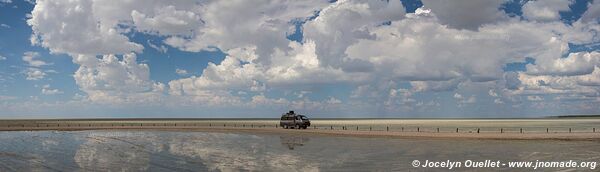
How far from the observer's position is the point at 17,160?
26562 mm

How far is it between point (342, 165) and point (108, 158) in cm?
1437

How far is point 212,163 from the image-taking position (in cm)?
2416

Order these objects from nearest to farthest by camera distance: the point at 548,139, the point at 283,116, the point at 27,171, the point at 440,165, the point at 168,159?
the point at 27,171, the point at 440,165, the point at 168,159, the point at 548,139, the point at 283,116

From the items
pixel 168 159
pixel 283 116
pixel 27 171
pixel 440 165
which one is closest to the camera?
pixel 27 171

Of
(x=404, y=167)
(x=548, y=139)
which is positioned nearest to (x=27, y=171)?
(x=404, y=167)

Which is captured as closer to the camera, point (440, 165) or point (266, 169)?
point (266, 169)

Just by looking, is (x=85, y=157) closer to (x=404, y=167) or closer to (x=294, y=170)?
(x=294, y=170)

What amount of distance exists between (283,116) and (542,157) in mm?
56300

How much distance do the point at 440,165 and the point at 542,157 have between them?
8218mm

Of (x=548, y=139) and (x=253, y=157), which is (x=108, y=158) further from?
(x=548, y=139)

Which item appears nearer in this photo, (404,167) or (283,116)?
(404,167)

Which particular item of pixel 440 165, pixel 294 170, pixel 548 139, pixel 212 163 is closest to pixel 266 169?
pixel 294 170

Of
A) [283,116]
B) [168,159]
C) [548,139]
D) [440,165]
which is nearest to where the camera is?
[440,165]

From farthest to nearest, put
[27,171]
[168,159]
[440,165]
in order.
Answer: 1. [168,159]
2. [440,165]
3. [27,171]
